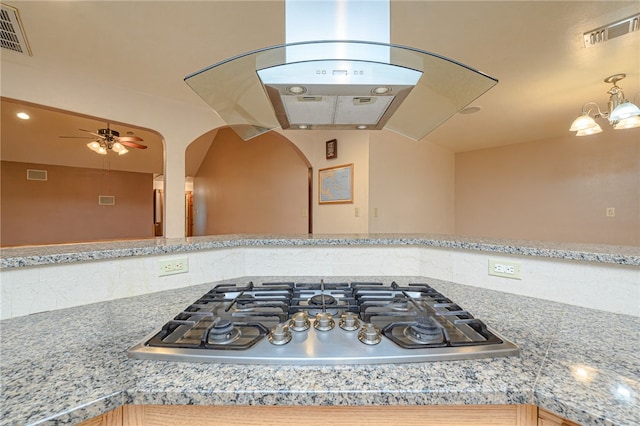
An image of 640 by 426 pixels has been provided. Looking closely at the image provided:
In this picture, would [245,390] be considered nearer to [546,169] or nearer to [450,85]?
[450,85]

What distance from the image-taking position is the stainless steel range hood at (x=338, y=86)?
0.74m

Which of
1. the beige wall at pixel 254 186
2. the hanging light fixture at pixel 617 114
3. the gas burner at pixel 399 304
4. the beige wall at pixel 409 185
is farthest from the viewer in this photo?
the beige wall at pixel 254 186

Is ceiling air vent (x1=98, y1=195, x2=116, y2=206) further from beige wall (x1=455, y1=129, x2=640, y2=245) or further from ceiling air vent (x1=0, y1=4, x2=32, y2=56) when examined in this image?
beige wall (x1=455, y1=129, x2=640, y2=245)

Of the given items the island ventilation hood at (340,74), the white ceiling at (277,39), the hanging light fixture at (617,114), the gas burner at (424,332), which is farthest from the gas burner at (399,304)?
the hanging light fixture at (617,114)

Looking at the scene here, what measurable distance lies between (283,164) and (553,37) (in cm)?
332

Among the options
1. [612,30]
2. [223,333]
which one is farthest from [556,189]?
[223,333]

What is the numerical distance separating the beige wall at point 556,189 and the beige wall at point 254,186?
315 centimetres

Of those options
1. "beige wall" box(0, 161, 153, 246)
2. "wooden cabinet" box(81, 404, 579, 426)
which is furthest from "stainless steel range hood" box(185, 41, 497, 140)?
"beige wall" box(0, 161, 153, 246)

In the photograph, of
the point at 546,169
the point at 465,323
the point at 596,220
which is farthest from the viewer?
the point at 546,169

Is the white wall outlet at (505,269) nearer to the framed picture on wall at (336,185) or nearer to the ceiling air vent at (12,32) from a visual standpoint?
the framed picture on wall at (336,185)

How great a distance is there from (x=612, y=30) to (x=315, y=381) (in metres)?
2.52

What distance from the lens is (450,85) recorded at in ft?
2.84

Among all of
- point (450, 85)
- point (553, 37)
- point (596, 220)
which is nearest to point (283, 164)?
point (553, 37)

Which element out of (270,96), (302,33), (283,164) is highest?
(283,164)
